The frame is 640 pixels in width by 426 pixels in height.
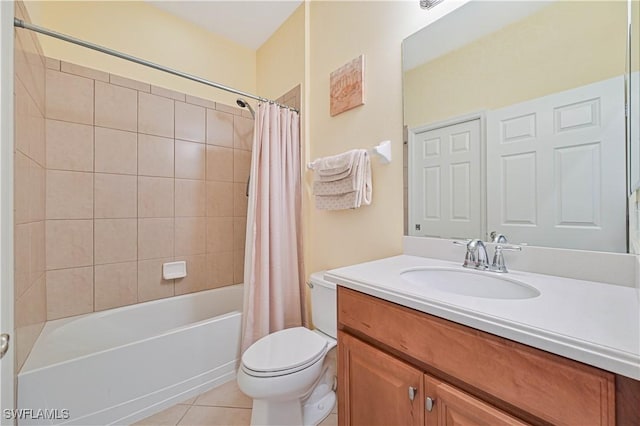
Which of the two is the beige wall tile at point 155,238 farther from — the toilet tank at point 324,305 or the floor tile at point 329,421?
→ the floor tile at point 329,421

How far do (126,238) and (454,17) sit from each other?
2.33 m

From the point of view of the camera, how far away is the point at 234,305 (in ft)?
7.46

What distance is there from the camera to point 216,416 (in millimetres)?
1393

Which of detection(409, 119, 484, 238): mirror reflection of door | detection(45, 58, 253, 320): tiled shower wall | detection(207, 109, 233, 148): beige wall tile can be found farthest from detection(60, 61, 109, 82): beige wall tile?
detection(409, 119, 484, 238): mirror reflection of door

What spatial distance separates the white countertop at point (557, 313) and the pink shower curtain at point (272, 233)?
0.95 meters

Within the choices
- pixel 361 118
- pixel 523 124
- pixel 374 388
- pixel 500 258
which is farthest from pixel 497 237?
pixel 361 118

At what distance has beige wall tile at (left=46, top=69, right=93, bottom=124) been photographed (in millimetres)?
1605

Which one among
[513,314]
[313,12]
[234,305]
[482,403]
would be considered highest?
[313,12]

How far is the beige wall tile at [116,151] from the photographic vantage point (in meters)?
1.76

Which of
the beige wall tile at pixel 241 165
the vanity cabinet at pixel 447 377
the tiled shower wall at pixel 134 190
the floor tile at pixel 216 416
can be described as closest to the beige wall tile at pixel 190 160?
the tiled shower wall at pixel 134 190

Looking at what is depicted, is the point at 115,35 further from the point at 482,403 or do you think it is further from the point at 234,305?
the point at 482,403

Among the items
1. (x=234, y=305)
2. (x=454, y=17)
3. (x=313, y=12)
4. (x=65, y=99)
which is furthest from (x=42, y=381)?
(x=313, y=12)

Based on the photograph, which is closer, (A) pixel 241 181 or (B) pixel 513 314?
(B) pixel 513 314

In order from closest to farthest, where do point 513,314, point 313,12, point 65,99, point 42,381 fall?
point 513,314, point 42,381, point 65,99, point 313,12
